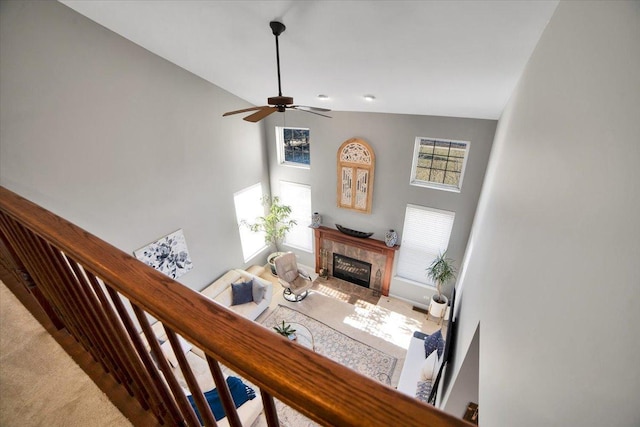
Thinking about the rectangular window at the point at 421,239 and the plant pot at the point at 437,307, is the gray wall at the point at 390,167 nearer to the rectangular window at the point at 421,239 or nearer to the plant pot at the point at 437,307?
the rectangular window at the point at 421,239

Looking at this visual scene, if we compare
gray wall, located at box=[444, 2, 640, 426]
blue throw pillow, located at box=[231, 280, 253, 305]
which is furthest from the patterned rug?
gray wall, located at box=[444, 2, 640, 426]

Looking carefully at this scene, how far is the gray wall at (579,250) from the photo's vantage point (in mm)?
530

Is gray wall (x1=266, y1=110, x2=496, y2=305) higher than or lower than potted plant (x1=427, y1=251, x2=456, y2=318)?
higher

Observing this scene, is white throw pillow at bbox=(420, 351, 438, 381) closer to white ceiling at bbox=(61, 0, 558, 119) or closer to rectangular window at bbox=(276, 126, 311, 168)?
white ceiling at bbox=(61, 0, 558, 119)

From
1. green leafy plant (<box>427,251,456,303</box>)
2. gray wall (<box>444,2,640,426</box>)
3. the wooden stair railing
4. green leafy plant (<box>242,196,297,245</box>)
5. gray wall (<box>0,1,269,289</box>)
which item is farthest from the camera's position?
green leafy plant (<box>242,196,297,245</box>)

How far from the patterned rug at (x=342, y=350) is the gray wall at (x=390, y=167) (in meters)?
1.57

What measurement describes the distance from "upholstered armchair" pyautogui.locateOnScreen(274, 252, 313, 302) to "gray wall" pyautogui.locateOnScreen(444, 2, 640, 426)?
15.4 ft

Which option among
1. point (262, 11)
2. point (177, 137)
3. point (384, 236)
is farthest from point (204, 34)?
point (384, 236)

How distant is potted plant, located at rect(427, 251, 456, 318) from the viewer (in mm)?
4984

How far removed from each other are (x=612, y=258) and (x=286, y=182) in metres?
6.05

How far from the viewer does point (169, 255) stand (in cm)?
465

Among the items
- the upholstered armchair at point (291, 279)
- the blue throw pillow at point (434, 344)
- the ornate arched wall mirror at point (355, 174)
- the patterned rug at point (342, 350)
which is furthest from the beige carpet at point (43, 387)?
the ornate arched wall mirror at point (355, 174)

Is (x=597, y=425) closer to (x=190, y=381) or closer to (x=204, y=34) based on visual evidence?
(x=190, y=381)

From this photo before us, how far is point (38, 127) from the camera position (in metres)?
3.01
